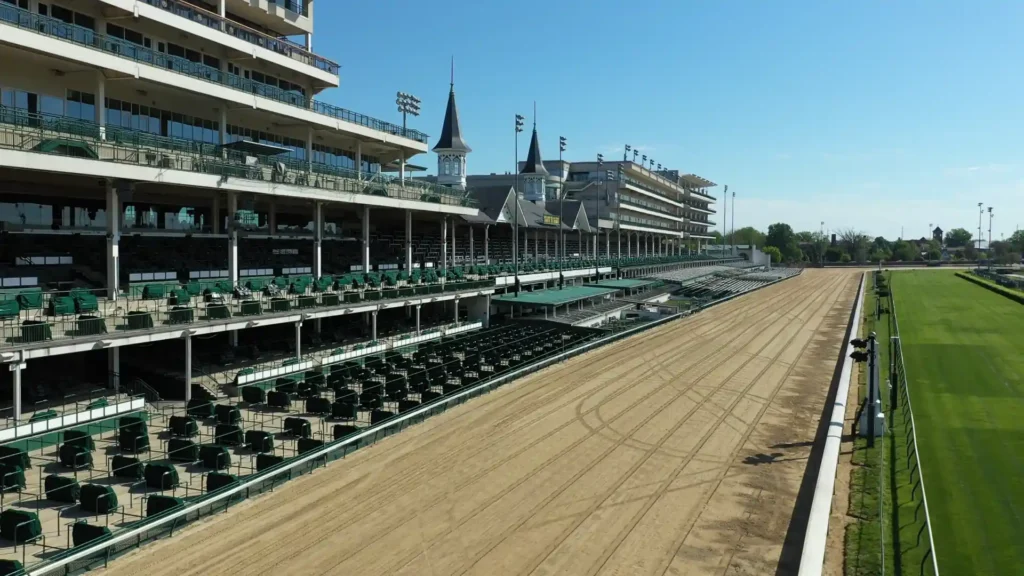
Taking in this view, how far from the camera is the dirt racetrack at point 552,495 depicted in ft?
44.0

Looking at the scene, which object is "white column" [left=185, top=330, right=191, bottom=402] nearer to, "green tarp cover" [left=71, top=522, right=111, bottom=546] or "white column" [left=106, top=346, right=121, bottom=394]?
"white column" [left=106, top=346, right=121, bottom=394]

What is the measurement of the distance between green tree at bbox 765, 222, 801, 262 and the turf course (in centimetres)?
13814

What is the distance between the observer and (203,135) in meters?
34.3

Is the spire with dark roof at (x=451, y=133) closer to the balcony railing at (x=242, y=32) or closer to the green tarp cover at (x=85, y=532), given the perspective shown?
the balcony railing at (x=242, y=32)

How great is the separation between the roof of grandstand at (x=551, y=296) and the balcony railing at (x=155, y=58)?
13576mm

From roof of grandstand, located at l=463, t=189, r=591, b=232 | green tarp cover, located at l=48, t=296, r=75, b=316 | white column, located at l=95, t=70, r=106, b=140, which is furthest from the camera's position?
roof of grandstand, located at l=463, t=189, r=591, b=232

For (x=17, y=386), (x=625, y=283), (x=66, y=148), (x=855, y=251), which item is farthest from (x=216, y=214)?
(x=855, y=251)

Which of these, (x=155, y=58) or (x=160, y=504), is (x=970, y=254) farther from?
(x=160, y=504)

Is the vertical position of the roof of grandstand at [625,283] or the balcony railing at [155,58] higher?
the balcony railing at [155,58]

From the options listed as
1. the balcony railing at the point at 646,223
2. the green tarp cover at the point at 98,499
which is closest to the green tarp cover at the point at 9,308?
the green tarp cover at the point at 98,499

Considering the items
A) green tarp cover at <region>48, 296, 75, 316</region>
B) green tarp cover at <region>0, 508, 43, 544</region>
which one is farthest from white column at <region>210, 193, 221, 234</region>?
green tarp cover at <region>0, 508, 43, 544</region>

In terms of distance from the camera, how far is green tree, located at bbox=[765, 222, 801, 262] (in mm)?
183375

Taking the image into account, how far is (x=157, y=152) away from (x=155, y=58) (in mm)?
3724

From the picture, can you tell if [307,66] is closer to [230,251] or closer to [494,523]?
[230,251]
